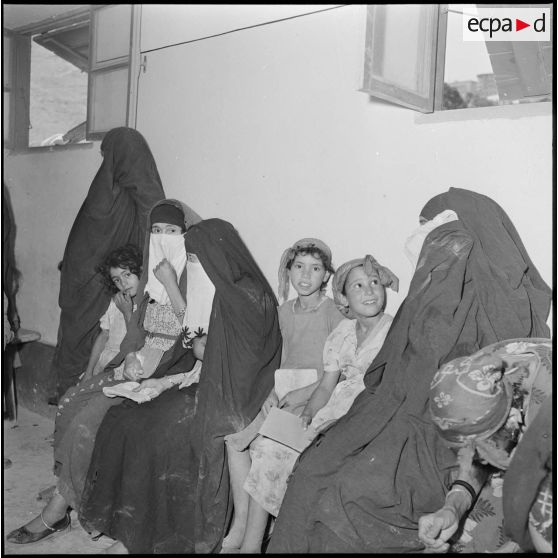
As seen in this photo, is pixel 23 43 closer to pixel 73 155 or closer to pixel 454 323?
pixel 73 155

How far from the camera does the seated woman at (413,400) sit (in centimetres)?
221

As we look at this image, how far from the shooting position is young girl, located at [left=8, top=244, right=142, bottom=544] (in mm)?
3148

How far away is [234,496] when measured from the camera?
2906 mm

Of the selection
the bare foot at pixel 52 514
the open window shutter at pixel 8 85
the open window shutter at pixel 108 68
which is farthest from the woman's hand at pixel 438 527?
the open window shutter at pixel 8 85

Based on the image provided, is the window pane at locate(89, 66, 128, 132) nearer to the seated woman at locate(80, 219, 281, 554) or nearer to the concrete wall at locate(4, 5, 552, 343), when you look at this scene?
the concrete wall at locate(4, 5, 552, 343)

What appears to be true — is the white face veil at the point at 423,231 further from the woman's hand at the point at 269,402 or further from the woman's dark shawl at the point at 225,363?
the woman's hand at the point at 269,402

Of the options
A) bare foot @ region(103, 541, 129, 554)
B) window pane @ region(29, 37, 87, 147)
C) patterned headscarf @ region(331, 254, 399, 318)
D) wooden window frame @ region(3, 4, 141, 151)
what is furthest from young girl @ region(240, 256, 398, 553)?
window pane @ region(29, 37, 87, 147)

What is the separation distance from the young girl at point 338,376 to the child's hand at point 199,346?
0.60 metres

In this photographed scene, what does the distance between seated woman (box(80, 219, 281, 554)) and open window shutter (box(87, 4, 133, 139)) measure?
224cm

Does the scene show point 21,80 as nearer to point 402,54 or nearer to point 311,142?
point 311,142

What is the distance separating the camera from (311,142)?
3.59 m

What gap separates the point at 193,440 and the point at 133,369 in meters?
0.68

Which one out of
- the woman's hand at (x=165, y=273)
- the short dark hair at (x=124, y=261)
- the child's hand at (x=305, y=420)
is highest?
the short dark hair at (x=124, y=261)

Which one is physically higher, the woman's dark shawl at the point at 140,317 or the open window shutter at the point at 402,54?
the open window shutter at the point at 402,54
